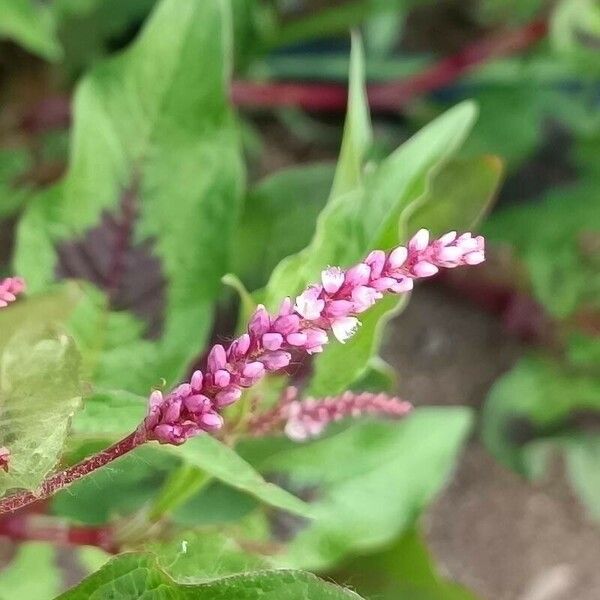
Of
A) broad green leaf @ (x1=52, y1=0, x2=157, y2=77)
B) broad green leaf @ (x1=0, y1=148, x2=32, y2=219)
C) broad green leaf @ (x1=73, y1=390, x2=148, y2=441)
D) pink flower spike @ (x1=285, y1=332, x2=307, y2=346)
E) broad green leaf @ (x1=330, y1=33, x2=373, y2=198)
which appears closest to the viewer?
pink flower spike @ (x1=285, y1=332, x2=307, y2=346)

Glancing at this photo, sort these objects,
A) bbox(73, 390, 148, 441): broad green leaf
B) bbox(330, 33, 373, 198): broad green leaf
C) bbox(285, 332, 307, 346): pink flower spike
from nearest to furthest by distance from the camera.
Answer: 1. bbox(285, 332, 307, 346): pink flower spike
2. bbox(73, 390, 148, 441): broad green leaf
3. bbox(330, 33, 373, 198): broad green leaf

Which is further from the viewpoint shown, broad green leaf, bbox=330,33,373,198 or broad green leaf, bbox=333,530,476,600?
broad green leaf, bbox=333,530,476,600

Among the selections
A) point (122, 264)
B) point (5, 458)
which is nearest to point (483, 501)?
point (122, 264)

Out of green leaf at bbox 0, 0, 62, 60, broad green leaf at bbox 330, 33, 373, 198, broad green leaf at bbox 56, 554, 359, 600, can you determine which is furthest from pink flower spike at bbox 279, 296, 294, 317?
green leaf at bbox 0, 0, 62, 60

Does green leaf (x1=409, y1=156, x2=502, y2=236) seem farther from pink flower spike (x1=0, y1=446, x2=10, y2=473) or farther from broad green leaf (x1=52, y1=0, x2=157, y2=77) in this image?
broad green leaf (x1=52, y1=0, x2=157, y2=77)

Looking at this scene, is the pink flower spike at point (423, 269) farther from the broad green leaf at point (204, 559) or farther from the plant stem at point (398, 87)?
the plant stem at point (398, 87)

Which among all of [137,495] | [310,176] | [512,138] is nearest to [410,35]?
[512,138]

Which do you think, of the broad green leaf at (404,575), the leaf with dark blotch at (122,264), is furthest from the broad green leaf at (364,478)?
the leaf with dark blotch at (122,264)
